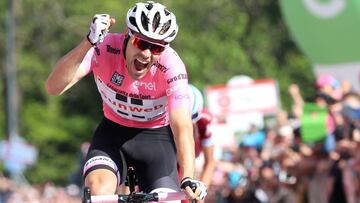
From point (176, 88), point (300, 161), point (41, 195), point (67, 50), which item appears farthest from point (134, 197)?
point (67, 50)

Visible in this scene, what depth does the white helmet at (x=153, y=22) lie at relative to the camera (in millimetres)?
9086

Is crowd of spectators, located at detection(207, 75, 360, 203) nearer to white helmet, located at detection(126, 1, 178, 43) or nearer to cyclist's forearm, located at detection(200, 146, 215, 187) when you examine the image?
cyclist's forearm, located at detection(200, 146, 215, 187)

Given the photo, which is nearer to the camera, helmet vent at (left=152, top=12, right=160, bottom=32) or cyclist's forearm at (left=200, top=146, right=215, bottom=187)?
helmet vent at (left=152, top=12, right=160, bottom=32)

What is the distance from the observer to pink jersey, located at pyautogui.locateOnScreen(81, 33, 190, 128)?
9359 mm

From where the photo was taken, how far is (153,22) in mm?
9109

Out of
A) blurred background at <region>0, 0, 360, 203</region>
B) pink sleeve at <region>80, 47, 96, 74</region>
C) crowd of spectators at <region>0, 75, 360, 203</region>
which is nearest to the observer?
pink sleeve at <region>80, 47, 96, 74</region>

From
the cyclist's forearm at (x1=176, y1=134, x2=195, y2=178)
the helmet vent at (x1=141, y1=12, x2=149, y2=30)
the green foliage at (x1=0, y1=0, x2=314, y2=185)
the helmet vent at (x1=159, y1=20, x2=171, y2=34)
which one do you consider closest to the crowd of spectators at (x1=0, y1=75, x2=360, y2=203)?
the cyclist's forearm at (x1=176, y1=134, x2=195, y2=178)

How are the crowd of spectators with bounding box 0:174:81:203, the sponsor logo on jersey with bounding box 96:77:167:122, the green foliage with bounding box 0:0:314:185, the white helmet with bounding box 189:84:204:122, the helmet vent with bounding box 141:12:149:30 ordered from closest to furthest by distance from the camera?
the helmet vent with bounding box 141:12:149:30 < the sponsor logo on jersey with bounding box 96:77:167:122 < the white helmet with bounding box 189:84:204:122 < the crowd of spectators with bounding box 0:174:81:203 < the green foliage with bounding box 0:0:314:185

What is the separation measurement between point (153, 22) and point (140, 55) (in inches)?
10.2

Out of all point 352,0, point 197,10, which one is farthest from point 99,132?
point 197,10

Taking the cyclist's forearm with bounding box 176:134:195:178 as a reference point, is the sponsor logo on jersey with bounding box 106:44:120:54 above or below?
above

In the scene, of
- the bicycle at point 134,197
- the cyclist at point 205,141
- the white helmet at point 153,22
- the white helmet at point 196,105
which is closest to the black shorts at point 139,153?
the bicycle at point 134,197

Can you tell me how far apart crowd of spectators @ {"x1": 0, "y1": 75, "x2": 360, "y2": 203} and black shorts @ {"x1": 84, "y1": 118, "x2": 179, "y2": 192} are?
3.31 meters

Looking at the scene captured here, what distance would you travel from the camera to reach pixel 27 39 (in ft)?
186
